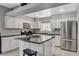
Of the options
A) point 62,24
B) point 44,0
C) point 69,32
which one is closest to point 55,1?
point 44,0

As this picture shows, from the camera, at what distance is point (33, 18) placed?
2021 millimetres

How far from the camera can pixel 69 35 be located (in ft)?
8.78

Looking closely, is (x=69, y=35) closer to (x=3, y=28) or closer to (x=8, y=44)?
(x=8, y=44)

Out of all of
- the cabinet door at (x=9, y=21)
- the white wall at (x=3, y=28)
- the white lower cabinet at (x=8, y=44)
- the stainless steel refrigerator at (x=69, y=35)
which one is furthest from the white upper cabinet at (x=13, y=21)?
the stainless steel refrigerator at (x=69, y=35)

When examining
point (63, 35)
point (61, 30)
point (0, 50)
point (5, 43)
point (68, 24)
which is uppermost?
point (68, 24)

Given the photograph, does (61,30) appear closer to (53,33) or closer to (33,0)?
(53,33)

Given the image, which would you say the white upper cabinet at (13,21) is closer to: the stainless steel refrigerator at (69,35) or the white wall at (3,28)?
the white wall at (3,28)

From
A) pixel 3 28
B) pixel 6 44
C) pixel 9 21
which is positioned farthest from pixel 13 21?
pixel 6 44

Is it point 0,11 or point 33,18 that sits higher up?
point 0,11

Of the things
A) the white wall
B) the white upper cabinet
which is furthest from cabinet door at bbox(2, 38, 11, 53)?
the white upper cabinet

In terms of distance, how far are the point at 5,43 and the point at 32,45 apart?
1.36 metres

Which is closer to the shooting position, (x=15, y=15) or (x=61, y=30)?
(x=15, y=15)

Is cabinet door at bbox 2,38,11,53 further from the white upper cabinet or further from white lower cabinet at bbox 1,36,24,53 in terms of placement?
the white upper cabinet

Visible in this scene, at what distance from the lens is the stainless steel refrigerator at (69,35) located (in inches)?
102
